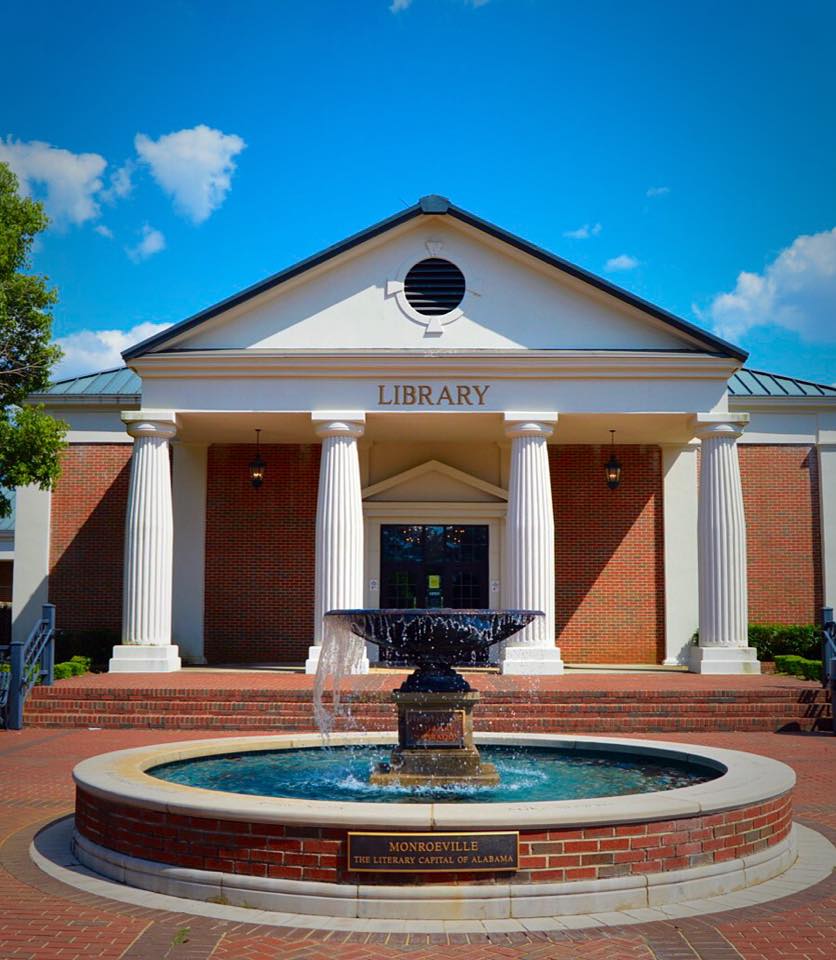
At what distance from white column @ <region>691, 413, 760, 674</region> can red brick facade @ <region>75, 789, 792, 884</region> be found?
1321cm

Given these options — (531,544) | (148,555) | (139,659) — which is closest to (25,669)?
(139,659)

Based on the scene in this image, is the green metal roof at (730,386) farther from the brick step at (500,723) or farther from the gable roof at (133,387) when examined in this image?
the brick step at (500,723)

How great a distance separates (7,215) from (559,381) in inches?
398

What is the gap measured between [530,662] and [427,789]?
10.8 meters

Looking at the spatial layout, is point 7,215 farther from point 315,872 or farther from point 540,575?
point 315,872

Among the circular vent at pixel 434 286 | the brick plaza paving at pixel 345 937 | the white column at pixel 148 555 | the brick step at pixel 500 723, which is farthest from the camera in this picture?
the circular vent at pixel 434 286

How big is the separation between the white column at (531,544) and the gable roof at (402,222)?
8.67ft

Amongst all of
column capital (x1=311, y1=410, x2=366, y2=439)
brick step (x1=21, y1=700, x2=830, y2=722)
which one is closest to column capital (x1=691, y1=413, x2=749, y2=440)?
brick step (x1=21, y1=700, x2=830, y2=722)

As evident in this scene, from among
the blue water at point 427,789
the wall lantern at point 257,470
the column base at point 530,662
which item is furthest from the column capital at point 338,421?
the blue water at point 427,789

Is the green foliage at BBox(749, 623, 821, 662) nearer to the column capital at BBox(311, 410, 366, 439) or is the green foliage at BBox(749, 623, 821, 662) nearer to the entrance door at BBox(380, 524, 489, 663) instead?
the entrance door at BBox(380, 524, 489, 663)

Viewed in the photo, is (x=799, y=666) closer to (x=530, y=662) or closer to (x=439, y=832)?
(x=530, y=662)

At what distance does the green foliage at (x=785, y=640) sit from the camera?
22062 mm

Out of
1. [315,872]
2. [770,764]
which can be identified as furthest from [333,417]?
[315,872]

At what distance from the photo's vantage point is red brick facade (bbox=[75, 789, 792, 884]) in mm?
6195
